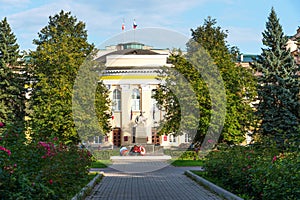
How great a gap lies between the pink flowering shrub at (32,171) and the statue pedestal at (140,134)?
31.1 meters

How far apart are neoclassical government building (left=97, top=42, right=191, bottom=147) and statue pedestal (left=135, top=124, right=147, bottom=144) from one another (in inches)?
263

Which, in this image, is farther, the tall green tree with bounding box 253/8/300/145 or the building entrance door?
the building entrance door

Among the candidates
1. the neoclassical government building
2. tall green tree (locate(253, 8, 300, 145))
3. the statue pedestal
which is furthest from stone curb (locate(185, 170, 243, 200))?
the neoclassical government building

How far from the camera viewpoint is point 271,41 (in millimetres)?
36281

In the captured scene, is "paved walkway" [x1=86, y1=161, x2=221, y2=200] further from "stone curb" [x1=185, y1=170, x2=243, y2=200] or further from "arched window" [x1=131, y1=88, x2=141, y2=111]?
"arched window" [x1=131, y1=88, x2=141, y2=111]

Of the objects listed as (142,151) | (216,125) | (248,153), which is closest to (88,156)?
(248,153)

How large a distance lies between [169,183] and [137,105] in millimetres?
39040

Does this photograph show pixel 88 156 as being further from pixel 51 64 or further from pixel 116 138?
pixel 116 138

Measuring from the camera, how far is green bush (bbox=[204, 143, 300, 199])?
1030 cm

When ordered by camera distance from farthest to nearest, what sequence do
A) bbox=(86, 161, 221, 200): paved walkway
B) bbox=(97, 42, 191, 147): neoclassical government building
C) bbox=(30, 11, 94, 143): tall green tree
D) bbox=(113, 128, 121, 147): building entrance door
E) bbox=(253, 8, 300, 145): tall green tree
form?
bbox=(113, 128, 121, 147): building entrance door
bbox=(97, 42, 191, 147): neoclassical government building
bbox=(30, 11, 94, 143): tall green tree
bbox=(253, 8, 300, 145): tall green tree
bbox=(86, 161, 221, 200): paved walkway

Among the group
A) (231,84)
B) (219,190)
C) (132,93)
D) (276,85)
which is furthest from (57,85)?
(219,190)

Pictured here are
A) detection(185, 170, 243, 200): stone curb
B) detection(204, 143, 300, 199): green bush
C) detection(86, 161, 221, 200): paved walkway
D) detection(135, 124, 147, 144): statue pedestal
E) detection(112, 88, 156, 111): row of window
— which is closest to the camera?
detection(204, 143, 300, 199): green bush

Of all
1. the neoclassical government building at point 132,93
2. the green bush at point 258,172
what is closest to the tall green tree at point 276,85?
the green bush at point 258,172

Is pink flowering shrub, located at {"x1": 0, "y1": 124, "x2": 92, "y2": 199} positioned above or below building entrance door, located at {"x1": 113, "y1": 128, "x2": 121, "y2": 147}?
below
